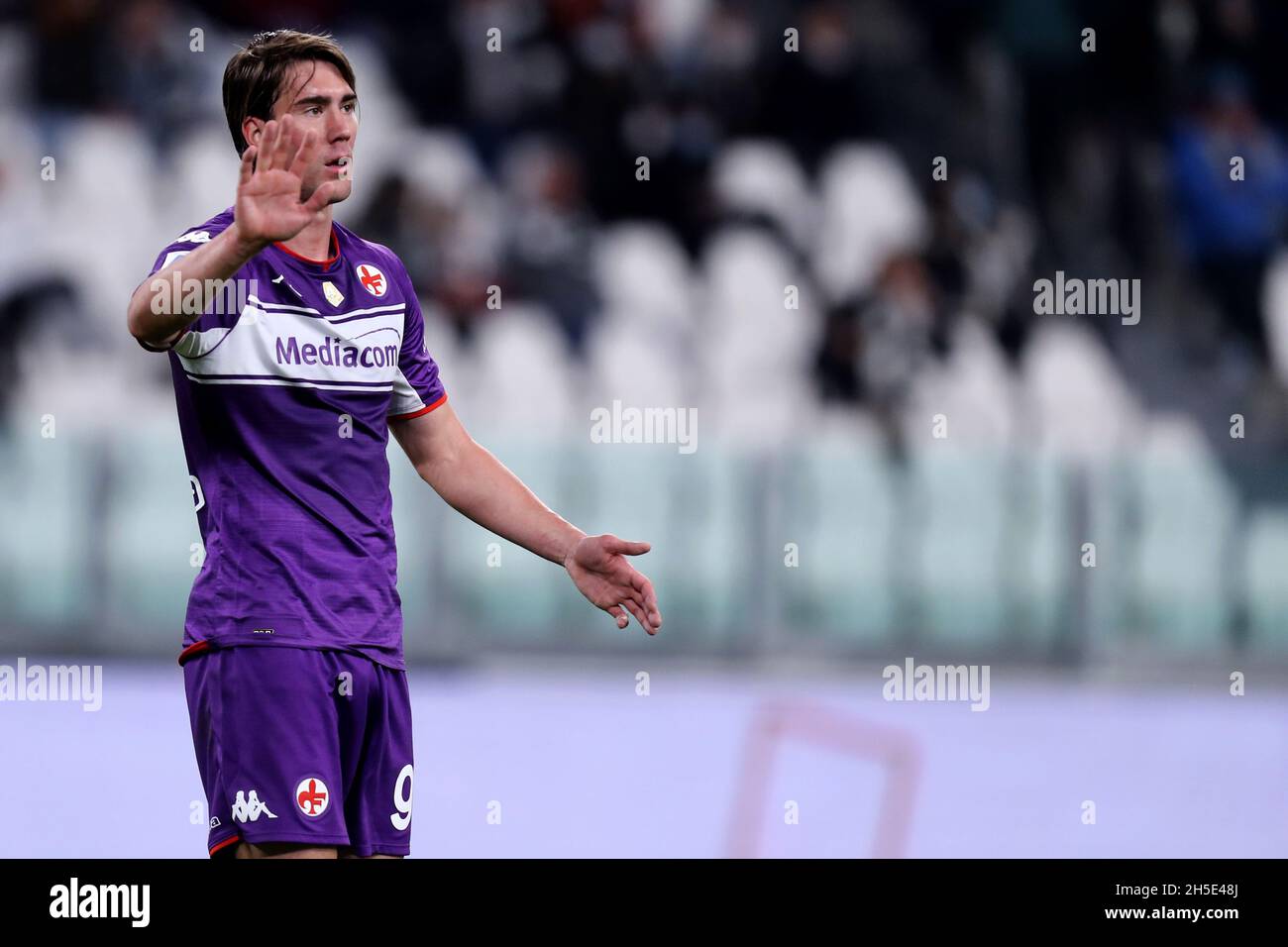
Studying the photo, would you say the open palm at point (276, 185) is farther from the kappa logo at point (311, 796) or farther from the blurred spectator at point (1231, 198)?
the blurred spectator at point (1231, 198)

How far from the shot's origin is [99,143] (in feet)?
35.5

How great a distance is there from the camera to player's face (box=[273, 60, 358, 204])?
9.92ft

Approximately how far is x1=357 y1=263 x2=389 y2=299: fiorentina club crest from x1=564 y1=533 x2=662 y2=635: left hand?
569mm

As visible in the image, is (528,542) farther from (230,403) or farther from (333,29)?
(333,29)

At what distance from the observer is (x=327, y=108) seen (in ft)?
10.1

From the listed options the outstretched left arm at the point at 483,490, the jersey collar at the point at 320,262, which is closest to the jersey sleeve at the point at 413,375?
the outstretched left arm at the point at 483,490

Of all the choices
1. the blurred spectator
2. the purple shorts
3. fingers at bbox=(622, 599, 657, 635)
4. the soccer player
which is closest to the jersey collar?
the soccer player

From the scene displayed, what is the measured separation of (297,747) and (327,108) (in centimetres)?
103

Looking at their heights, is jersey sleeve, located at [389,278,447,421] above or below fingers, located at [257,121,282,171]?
below

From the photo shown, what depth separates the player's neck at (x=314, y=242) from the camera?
317 centimetres

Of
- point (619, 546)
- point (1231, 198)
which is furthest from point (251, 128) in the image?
point (1231, 198)

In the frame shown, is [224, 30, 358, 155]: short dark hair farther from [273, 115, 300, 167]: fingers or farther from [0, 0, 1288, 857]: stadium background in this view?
[0, 0, 1288, 857]: stadium background

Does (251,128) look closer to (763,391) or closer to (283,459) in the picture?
(283,459)

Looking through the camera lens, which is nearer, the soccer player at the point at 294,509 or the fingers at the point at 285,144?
the fingers at the point at 285,144
